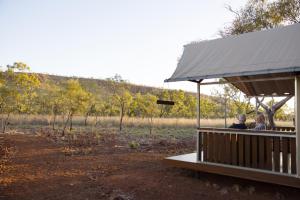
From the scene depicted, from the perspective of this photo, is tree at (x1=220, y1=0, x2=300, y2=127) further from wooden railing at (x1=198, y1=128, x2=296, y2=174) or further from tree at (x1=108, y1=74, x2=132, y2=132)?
tree at (x1=108, y1=74, x2=132, y2=132)

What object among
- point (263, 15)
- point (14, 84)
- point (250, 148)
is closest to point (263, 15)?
point (263, 15)

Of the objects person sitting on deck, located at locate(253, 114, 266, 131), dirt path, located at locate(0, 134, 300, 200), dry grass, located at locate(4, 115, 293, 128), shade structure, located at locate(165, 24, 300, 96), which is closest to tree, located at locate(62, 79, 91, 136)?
dry grass, located at locate(4, 115, 293, 128)

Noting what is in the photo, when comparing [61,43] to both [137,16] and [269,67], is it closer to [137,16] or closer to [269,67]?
[137,16]

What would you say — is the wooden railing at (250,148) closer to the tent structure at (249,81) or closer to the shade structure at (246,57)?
the tent structure at (249,81)

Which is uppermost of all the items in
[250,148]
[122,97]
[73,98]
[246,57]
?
[122,97]

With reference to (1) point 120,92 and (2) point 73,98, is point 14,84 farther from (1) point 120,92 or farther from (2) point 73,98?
(1) point 120,92

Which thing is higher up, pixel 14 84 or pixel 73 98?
pixel 14 84

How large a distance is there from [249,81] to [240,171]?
6.10 feet

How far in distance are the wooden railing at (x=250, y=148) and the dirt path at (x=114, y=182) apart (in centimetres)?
49

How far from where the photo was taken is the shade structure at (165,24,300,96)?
519cm

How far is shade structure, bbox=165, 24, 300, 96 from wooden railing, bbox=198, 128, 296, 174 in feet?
3.75

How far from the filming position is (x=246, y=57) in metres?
5.78

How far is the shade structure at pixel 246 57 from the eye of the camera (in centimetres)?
519

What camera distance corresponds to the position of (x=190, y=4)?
38.6 ft
